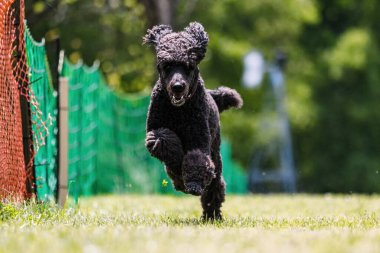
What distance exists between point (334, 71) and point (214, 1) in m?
6.57

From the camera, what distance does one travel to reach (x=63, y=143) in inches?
344

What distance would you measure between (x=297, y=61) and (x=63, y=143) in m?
23.1

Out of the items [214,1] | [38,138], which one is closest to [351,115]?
[214,1]

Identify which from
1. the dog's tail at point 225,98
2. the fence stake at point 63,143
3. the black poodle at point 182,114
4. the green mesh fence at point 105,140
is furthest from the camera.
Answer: the green mesh fence at point 105,140

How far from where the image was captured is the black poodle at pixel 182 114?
6.36m

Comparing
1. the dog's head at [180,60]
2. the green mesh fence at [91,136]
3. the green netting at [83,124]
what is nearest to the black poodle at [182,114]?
the dog's head at [180,60]

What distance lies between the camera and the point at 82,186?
1211 centimetres

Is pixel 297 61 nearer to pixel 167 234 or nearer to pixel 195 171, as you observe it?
pixel 195 171

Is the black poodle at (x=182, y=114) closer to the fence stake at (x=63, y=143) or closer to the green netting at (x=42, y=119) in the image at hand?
the green netting at (x=42, y=119)

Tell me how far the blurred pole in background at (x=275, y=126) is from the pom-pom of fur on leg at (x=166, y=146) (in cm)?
1845

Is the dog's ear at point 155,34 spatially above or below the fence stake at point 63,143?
above

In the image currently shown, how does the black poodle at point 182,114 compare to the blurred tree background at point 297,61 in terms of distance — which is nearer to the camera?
the black poodle at point 182,114

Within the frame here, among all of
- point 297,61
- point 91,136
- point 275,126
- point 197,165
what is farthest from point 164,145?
point 297,61

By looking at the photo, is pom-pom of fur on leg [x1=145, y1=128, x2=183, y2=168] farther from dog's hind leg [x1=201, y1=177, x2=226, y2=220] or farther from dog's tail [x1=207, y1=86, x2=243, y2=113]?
dog's tail [x1=207, y1=86, x2=243, y2=113]
